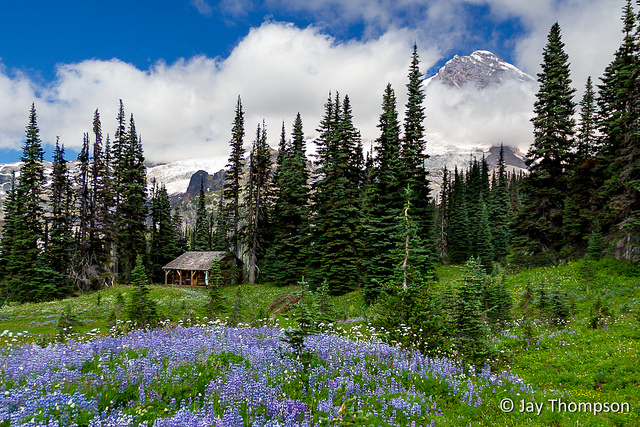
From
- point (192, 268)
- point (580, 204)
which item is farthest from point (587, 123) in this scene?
point (192, 268)

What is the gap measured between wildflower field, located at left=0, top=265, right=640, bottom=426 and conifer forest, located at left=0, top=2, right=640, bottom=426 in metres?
0.04

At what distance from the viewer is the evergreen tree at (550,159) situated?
1137 inches

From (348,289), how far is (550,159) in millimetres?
22070

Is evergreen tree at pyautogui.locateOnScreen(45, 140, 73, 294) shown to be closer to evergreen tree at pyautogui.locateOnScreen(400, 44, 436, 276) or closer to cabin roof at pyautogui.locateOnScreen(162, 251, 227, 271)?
cabin roof at pyautogui.locateOnScreen(162, 251, 227, 271)

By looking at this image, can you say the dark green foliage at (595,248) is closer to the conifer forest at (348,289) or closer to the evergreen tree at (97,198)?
the conifer forest at (348,289)

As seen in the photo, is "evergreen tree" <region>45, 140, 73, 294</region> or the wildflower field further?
"evergreen tree" <region>45, 140, 73, 294</region>

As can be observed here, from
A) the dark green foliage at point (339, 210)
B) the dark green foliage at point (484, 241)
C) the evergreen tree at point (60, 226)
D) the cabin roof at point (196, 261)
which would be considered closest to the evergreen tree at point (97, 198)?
the evergreen tree at point (60, 226)

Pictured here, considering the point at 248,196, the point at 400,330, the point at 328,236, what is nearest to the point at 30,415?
the point at 400,330

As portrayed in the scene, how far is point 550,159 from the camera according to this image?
29328 millimetres

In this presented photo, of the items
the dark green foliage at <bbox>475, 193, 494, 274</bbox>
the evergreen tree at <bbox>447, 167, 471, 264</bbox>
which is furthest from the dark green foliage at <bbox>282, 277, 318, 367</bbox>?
the evergreen tree at <bbox>447, 167, 471, 264</bbox>

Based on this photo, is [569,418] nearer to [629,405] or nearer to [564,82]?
[629,405]

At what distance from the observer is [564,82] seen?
29.4 metres

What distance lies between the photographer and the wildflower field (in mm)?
4258

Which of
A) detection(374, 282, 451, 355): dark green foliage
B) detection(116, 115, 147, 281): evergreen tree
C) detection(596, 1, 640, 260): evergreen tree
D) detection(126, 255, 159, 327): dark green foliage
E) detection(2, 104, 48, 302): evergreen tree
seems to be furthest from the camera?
detection(116, 115, 147, 281): evergreen tree
